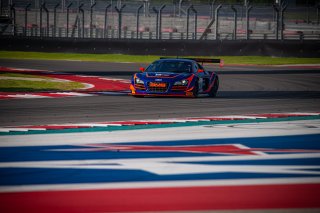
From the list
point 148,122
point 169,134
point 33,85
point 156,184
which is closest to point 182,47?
point 33,85

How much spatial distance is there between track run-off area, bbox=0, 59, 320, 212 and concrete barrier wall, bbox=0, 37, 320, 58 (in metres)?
17.7

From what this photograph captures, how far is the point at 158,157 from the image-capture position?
24.7ft

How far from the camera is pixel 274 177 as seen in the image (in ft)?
21.4

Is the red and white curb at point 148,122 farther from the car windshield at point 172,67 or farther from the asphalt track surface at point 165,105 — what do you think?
the car windshield at point 172,67

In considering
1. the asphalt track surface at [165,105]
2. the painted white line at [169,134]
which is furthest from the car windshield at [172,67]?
the painted white line at [169,134]

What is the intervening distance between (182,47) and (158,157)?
24.7 metres

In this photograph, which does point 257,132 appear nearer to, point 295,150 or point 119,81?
Answer: point 295,150

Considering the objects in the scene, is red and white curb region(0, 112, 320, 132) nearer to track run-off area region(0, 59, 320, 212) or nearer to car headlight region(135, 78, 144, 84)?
track run-off area region(0, 59, 320, 212)

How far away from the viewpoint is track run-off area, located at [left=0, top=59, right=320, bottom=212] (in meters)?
5.57

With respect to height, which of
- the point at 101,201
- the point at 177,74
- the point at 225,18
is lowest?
the point at 101,201

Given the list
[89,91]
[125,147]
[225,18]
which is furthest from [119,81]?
[225,18]

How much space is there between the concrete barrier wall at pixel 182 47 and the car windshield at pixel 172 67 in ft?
48.0

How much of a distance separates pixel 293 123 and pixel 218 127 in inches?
52.4

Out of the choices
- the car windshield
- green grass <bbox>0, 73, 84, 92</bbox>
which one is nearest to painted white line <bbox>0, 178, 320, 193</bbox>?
the car windshield
